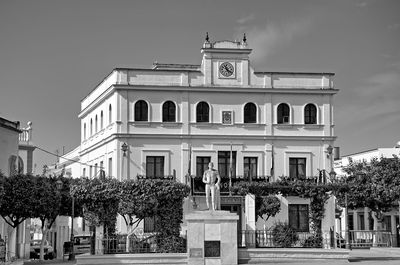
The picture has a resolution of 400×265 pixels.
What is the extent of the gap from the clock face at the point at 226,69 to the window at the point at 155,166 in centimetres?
737

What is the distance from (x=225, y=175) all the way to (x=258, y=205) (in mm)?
10142

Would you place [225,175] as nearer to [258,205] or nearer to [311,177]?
[311,177]

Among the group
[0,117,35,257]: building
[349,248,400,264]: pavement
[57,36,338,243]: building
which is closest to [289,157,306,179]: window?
[57,36,338,243]: building

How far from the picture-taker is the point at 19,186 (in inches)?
1609

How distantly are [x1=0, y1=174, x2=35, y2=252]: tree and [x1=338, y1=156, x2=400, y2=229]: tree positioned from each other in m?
24.4

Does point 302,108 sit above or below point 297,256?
above

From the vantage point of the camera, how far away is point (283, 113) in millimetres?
53000

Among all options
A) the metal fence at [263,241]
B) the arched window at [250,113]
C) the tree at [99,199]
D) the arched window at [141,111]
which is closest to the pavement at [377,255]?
the metal fence at [263,241]

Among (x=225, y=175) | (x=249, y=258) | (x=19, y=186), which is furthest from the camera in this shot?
(x=225, y=175)

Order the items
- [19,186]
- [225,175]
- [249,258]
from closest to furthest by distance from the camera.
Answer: [249,258] → [19,186] → [225,175]

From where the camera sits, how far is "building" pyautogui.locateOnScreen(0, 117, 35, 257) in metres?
46.8

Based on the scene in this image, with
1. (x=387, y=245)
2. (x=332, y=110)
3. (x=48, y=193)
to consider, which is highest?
(x=332, y=110)

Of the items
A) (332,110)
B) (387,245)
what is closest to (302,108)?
(332,110)

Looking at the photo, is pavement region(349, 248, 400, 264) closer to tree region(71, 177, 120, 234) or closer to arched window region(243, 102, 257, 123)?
tree region(71, 177, 120, 234)
